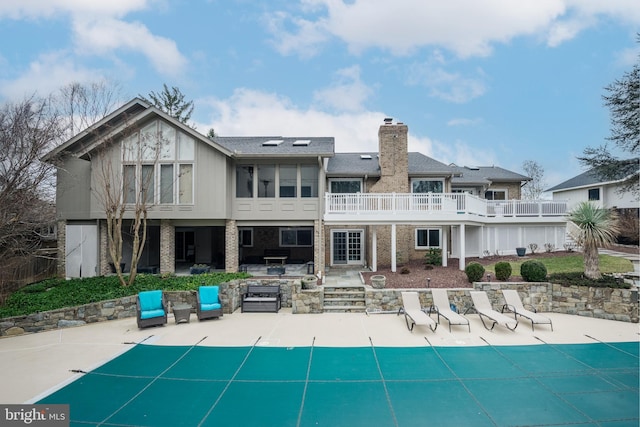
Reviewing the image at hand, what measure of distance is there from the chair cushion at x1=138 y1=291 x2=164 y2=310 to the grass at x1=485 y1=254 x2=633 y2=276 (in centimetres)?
1386

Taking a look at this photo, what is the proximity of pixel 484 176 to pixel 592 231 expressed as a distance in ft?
39.8

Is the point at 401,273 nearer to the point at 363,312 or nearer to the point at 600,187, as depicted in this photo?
the point at 363,312

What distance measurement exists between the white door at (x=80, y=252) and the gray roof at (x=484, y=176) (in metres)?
20.9

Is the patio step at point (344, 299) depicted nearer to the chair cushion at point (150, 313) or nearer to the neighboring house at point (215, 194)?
the neighboring house at point (215, 194)

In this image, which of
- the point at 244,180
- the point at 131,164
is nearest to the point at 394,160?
the point at 244,180

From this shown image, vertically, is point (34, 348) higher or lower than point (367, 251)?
lower

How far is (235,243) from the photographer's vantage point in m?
15.7

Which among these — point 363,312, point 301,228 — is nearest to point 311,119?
point 301,228

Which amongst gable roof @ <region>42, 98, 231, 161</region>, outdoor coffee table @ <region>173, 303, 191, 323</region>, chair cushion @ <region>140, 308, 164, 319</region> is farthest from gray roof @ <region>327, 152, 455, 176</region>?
chair cushion @ <region>140, 308, 164, 319</region>

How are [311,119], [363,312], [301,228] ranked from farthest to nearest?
1. [311,119]
2. [301,228]
3. [363,312]

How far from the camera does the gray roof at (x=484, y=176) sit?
69.5 feet

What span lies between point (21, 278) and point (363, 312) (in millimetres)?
15225

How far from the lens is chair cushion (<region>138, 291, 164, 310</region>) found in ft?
34.3

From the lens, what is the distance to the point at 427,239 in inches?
779
